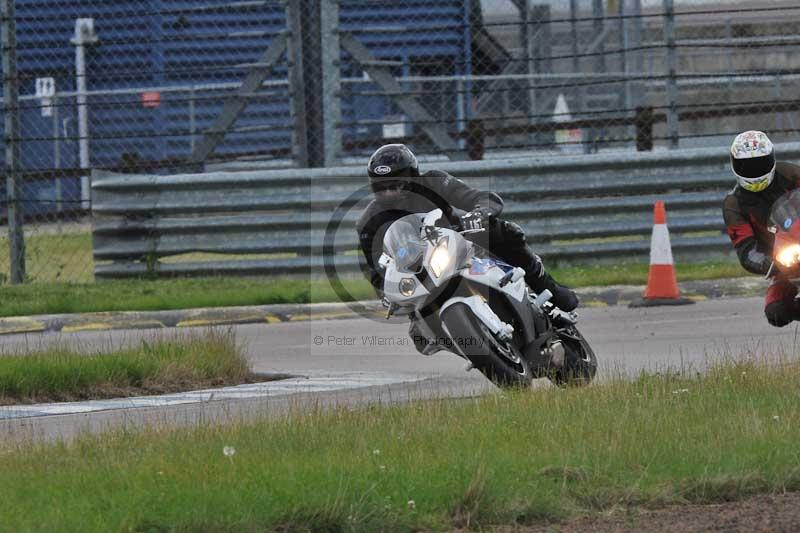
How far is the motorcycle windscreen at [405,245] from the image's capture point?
807 cm

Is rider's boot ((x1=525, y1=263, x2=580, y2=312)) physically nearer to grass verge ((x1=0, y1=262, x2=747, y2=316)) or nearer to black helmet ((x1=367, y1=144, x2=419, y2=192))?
black helmet ((x1=367, y1=144, x2=419, y2=192))

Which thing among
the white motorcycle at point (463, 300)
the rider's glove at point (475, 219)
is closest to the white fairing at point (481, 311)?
the white motorcycle at point (463, 300)

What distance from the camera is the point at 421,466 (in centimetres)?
600

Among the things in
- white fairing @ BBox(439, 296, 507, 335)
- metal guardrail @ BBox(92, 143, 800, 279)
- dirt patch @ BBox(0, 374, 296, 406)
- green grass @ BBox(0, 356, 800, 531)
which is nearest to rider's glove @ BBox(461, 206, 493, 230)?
white fairing @ BBox(439, 296, 507, 335)

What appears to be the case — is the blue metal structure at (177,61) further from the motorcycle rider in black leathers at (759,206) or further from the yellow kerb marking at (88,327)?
the motorcycle rider in black leathers at (759,206)

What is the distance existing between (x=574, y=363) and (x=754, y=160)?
5.87ft

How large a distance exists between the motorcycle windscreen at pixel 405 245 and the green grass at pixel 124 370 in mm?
2247

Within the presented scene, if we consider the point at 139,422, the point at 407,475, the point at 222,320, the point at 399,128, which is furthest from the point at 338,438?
the point at 399,128

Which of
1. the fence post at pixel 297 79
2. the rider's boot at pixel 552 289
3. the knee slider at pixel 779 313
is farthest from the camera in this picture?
the fence post at pixel 297 79

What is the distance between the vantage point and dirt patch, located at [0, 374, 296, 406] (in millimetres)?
9312

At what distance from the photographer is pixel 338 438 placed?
22.0 feet

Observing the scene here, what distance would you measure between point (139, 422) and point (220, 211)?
7.62 metres

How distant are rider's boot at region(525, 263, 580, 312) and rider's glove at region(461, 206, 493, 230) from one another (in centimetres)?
92

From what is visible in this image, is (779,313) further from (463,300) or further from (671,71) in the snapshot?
(671,71)
